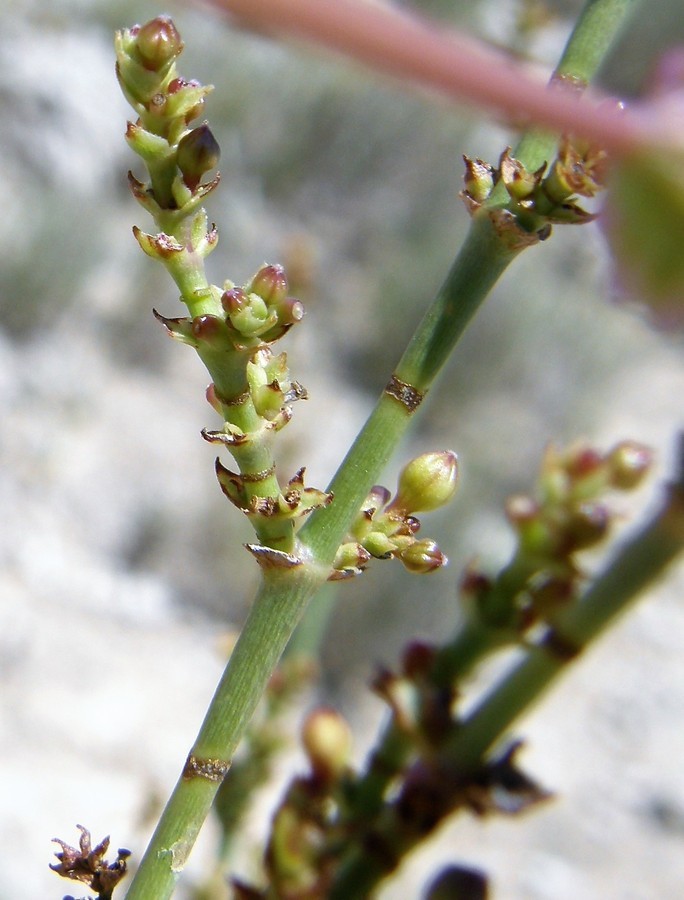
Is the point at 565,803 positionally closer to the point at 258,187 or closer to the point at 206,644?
the point at 206,644

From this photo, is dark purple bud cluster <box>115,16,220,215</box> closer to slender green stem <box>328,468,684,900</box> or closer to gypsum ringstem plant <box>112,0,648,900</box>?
gypsum ringstem plant <box>112,0,648,900</box>

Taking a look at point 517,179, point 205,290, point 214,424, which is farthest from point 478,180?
point 214,424

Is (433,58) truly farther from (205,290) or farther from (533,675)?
(533,675)

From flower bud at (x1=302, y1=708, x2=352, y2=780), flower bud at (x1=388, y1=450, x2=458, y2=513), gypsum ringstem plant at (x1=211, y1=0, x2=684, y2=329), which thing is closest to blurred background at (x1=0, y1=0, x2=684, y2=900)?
flower bud at (x1=302, y1=708, x2=352, y2=780)

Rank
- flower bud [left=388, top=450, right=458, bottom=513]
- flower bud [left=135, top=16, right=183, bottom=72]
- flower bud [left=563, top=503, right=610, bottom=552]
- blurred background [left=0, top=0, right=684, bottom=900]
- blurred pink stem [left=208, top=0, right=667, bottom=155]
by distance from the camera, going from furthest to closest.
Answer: blurred background [left=0, top=0, right=684, bottom=900] < flower bud [left=563, top=503, right=610, bottom=552] < flower bud [left=388, top=450, right=458, bottom=513] < flower bud [left=135, top=16, right=183, bottom=72] < blurred pink stem [left=208, top=0, right=667, bottom=155]

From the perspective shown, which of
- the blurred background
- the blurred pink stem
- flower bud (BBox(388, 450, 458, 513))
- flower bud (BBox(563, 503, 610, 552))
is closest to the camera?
the blurred pink stem
